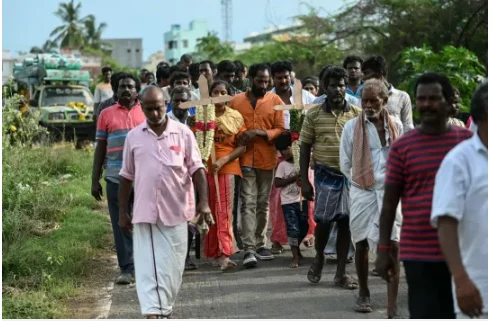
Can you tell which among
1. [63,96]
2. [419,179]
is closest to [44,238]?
[419,179]

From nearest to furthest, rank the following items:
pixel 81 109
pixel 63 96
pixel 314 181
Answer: pixel 314 181, pixel 81 109, pixel 63 96

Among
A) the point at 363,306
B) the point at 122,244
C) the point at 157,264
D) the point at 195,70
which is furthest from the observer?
the point at 195,70

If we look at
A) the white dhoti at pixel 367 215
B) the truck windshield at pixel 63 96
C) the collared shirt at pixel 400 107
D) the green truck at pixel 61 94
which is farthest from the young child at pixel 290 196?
the truck windshield at pixel 63 96

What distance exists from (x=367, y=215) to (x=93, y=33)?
83141 millimetres

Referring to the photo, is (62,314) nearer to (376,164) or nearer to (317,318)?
(317,318)

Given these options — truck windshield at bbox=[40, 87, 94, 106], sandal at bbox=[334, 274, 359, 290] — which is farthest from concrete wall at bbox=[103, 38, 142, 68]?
sandal at bbox=[334, 274, 359, 290]

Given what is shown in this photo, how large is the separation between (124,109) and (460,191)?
473cm

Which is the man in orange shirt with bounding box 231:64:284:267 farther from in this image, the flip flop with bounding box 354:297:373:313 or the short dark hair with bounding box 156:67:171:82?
the short dark hair with bounding box 156:67:171:82

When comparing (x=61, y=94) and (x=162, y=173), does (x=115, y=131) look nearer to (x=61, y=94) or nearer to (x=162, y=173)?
(x=162, y=173)

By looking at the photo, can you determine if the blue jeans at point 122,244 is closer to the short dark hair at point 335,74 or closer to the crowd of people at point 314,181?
the crowd of people at point 314,181

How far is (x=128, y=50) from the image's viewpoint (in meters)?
109

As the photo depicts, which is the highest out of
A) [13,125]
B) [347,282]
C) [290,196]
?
[13,125]

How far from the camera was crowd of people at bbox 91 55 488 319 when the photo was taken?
14.6ft

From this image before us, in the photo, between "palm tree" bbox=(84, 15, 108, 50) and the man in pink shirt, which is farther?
"palm tree" bbox=(84, 15, 108, 50)
